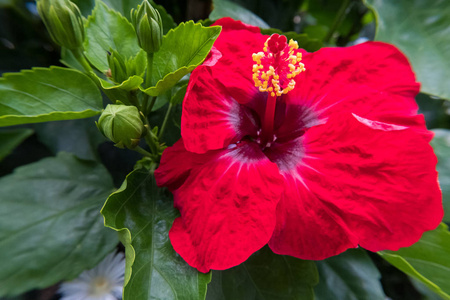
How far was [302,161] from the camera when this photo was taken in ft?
1.75

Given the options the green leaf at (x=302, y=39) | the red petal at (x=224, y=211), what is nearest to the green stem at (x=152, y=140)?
the red petal at (x=224, y=211)

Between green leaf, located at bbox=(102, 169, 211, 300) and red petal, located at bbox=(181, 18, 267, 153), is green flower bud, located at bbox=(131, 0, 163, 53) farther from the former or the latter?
green leaf, located at bbox=(102, 169, 211, 300)

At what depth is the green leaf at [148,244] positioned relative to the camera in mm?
472

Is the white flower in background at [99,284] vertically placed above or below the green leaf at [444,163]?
below

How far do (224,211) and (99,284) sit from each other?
409mm

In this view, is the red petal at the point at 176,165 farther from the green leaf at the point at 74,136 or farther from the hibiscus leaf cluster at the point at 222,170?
the green leaf at the point at 74,136

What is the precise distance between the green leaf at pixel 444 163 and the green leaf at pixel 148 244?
508mm

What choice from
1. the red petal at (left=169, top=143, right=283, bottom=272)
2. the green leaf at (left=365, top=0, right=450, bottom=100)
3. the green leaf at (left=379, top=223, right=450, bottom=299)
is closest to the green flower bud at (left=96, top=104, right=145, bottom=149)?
the red petal at (left=169, top=143, right=283, bottom=272)

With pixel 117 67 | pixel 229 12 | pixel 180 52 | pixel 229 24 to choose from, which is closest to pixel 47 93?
pixel 117 67

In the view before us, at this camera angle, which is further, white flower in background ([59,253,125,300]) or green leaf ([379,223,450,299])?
white flower in background ([59,253,125,300])

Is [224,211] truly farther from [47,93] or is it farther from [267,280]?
[47,93]

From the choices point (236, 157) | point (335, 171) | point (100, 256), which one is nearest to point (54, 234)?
point (100, 256)

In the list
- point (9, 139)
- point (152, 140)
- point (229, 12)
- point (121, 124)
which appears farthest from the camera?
point (229, 12)

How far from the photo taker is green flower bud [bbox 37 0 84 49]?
0.49m
